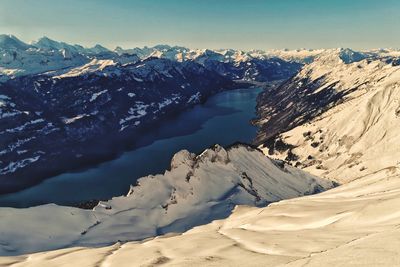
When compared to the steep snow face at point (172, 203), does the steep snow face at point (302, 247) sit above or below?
above

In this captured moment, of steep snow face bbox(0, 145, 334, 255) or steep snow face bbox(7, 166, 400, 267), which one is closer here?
steep snow face bbox(7, 166, 400, 267)

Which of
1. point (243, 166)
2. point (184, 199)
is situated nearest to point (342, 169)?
point (243, 166)

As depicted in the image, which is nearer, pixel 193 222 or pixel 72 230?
pixel 72 230

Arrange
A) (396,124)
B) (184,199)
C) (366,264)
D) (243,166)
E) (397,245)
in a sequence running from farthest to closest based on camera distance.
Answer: (396,124), (243,166), (184,199), (397,245), (366,264)

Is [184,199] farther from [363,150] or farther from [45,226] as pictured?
[363,150]

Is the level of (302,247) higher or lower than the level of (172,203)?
higher

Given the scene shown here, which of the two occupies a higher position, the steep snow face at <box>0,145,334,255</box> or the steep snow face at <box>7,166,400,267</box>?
the steep snow face at <box>7,166,400,267</box>

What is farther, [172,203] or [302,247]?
[172,203]

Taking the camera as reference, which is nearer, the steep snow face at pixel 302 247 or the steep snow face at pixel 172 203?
the steep snow face at pixel 302 247
